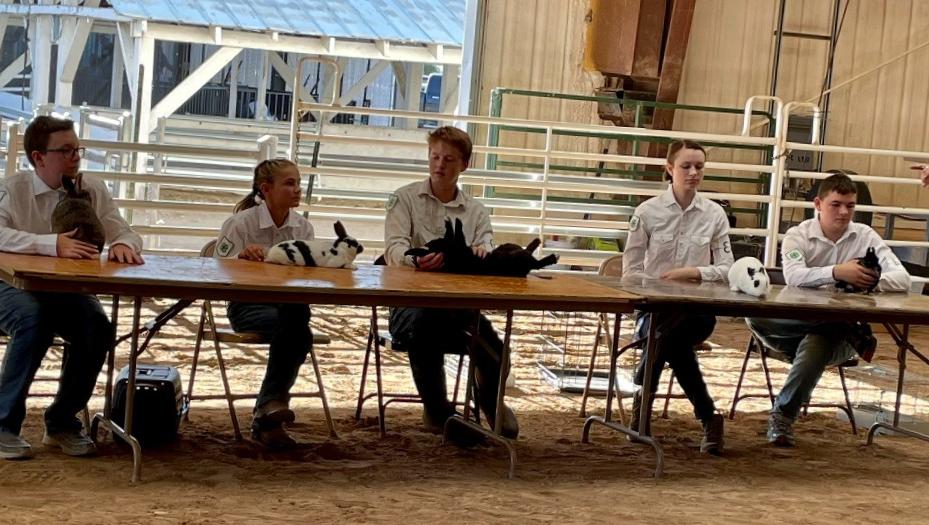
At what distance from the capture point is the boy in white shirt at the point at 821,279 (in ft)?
18.2

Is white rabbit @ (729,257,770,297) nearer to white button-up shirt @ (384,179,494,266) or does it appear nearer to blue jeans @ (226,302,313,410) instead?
white button-up shirt @ (384,179,494,266)

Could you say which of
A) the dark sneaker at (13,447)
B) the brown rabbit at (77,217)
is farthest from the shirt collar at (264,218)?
the dark sneaker at (13,447)

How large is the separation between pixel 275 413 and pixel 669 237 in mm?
1908

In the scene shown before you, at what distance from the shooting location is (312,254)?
4984 millimetres

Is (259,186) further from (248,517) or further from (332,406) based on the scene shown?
(248,517)

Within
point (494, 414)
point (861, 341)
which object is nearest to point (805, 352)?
point (861, 341)

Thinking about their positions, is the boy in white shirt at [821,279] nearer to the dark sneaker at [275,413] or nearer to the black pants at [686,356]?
the black pants at [686,356]

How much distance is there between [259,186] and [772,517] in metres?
2.29

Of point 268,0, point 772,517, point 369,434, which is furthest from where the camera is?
point 268,0

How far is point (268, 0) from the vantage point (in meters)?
13.4

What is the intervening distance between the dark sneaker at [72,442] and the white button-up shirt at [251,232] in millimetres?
977

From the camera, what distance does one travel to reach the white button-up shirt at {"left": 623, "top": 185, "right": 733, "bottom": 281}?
578cm

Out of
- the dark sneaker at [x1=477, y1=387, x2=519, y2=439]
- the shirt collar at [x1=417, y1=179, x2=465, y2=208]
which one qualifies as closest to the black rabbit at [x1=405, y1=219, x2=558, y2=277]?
the shirt collar at [x1=417, y1=179, x2=465, y2=208]

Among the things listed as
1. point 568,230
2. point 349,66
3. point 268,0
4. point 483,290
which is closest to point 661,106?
point 568,230
